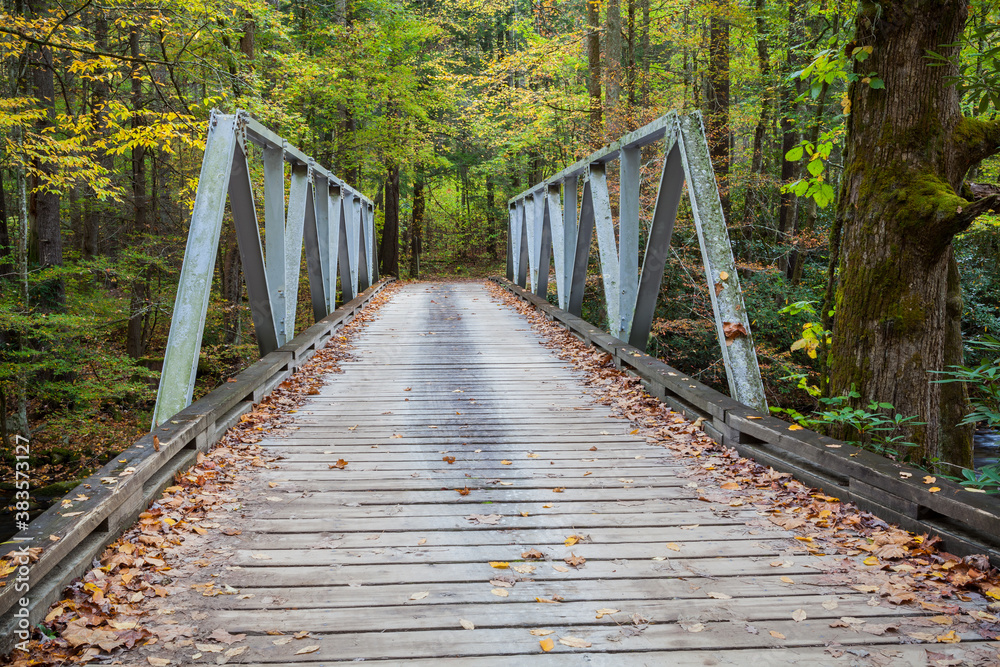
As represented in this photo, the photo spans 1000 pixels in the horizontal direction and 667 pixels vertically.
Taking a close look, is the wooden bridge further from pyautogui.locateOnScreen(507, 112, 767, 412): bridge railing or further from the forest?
the forest

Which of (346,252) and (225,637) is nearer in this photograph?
(225,637)

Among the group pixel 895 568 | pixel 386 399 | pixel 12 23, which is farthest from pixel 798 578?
pixel 12 23

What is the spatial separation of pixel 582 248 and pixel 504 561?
6.13 meters

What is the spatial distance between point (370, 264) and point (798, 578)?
1322 cm

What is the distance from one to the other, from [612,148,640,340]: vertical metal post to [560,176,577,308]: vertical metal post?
6.77 ft

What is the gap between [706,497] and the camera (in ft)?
11.1

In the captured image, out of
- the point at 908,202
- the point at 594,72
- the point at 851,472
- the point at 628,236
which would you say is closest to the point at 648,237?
the point at 628,236

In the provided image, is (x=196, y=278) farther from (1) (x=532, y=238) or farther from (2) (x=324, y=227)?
(1) (x=532, y=238)

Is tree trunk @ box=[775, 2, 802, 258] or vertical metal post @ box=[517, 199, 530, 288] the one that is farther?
vertical metal post @ box=[517, 199, 530, 288]

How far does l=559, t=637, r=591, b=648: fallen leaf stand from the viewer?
210 cm

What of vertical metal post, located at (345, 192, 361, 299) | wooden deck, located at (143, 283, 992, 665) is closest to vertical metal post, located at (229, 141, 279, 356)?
wooden deck, located at (143, 283, 992, 665)

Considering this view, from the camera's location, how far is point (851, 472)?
3061 mm

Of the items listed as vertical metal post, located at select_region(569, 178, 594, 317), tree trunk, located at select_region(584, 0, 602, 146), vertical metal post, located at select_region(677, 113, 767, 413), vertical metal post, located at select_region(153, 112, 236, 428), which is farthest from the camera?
tree trunk, located at select_region(584, 0, 602, 146)

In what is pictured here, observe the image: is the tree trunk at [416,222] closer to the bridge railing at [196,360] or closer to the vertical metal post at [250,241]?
the bridge railing at [196,360]
